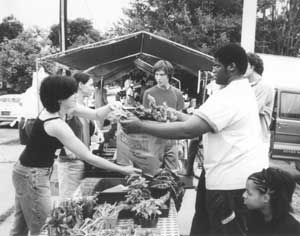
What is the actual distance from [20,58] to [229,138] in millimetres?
19527

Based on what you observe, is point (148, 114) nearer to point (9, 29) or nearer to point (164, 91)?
point (164, 91)

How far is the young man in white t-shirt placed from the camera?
8.05 ft

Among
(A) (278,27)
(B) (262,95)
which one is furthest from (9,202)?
(A) (278,27)

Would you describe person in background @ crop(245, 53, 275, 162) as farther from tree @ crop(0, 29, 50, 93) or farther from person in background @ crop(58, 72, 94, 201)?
tree @ crop(0, 29, 50, 93)

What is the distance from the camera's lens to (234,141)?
98.8 inches

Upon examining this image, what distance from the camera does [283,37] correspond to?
76.7 feet

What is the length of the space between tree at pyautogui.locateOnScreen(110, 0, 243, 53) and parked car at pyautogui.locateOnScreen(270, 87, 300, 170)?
1003 cm

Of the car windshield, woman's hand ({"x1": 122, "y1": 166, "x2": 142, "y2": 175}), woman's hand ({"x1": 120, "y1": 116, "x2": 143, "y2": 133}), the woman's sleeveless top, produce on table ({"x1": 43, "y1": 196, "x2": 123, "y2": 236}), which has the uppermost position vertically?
woman's hand ({"x1": 120, "y1": 116, "x2": 143, "y2": 133})

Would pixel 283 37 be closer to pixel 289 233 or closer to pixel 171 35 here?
pixel 171 35

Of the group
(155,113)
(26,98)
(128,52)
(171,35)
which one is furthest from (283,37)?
(155,113)

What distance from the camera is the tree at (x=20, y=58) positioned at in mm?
20281

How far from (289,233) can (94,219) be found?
1145mm

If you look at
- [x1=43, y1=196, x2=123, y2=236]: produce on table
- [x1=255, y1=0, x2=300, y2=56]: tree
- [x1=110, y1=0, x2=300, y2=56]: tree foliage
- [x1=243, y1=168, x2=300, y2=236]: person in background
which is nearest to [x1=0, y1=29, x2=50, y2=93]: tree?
[x1=110, y1=0, x2=300, y2=56]: tree foliage

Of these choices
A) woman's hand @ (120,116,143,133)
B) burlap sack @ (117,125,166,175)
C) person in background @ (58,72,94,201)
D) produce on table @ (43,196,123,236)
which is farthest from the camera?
person in background @ (58,72,94,201)
